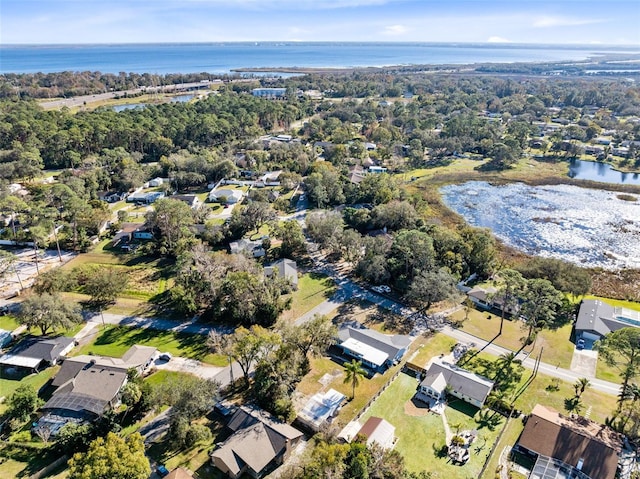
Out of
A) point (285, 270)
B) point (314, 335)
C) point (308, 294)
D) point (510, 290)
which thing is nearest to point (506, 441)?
point (510, 290)

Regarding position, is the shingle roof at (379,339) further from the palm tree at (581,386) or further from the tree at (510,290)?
the palm tree at (581,386)

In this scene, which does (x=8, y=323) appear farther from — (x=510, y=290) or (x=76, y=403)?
(x=510, y=290)

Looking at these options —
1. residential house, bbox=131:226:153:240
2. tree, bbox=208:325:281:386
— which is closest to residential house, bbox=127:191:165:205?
residential house, bbox=131:226:153:240

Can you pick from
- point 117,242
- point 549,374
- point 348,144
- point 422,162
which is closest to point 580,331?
point 549,374

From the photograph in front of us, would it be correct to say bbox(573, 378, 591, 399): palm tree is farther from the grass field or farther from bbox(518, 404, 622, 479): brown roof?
bbox(518, 404, 622, 479): brown roof

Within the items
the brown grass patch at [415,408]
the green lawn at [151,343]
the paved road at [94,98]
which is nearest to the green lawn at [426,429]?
the brown grass patch at [415,408]

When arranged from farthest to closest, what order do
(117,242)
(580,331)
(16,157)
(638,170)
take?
(638,170), (16,157), (117,242), (580,331)

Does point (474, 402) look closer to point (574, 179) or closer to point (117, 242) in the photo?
point (117, 242)
